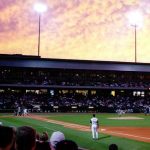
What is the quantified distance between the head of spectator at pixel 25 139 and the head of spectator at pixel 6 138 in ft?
0.27

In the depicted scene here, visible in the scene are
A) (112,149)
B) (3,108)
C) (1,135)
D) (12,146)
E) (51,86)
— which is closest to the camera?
(1,135)

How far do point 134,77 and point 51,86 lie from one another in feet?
70.4

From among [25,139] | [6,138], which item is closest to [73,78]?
[25,139]

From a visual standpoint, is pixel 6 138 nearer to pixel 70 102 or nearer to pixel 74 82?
pixel 70 102

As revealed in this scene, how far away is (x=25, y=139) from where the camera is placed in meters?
5.11

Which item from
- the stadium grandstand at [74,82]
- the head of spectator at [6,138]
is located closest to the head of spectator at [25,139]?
the head of spectator at [6,138]

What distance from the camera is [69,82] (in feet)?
316

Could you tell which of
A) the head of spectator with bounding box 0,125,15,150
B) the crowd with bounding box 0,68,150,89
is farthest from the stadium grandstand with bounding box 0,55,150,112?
the head of spectator with bounding box 0,125,15,150

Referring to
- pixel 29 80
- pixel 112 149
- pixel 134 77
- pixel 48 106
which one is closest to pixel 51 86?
pixel 29 80

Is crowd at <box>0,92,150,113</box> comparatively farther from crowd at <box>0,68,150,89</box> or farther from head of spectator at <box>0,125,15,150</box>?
head of spectator at <box>0,125,15,150</box>

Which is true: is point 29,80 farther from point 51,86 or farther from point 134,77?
point 134,77

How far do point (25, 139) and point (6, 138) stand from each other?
226mm

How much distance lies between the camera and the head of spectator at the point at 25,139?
5.09m

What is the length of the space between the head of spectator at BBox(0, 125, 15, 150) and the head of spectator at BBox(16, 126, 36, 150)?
0.08m
